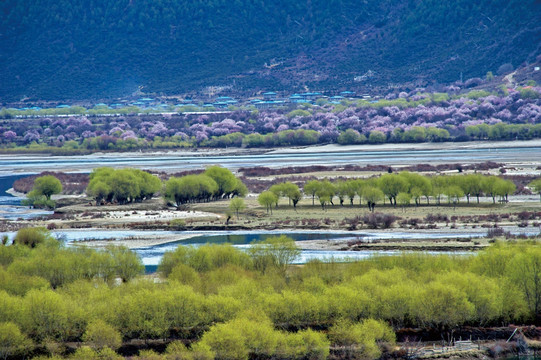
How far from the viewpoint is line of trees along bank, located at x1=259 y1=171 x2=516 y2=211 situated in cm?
7175

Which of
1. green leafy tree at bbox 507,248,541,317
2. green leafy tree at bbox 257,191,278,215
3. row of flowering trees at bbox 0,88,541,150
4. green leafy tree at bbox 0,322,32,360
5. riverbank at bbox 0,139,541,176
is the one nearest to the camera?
green leafy tree at bbox 0,322,32,360

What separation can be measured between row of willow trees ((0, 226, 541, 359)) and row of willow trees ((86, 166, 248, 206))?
129 ft

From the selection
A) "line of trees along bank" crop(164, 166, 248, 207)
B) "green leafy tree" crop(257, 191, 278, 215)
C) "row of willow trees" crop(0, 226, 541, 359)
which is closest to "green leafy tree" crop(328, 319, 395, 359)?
"row of willow trees" crop(0, 226, 541, 359)

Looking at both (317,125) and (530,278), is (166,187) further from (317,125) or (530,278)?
(317,125)

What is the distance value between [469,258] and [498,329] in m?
6.66

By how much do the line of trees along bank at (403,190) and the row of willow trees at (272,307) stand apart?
29963 millimetres

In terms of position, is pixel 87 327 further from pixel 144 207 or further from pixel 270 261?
pixel 144 207

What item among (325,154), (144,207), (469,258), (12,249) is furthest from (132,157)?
(469,258)

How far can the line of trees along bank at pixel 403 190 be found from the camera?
71750mm

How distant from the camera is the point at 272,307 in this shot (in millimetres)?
35969

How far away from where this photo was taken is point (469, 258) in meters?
43.5

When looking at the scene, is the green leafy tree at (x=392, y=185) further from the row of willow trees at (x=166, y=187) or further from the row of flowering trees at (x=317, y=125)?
the row of flowering trees at (x=317, y=125)

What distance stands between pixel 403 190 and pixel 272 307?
129 ft

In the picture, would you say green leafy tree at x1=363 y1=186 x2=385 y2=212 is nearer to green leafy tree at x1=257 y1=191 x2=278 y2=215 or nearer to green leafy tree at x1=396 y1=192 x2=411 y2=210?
green leafy tree at x1=396 y1=192 x2=411 y2=210
